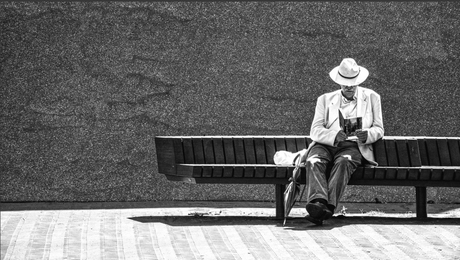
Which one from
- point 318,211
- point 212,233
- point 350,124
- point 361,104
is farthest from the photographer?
point 361,104

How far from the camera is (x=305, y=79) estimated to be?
1146cm

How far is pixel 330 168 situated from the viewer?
31.0 ft

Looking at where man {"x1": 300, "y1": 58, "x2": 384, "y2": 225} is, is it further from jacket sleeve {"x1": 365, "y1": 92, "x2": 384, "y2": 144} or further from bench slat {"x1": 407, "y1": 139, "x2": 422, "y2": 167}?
bench slat {"x1": 407, "y1": 139, "x2": 422, "y2": 167}

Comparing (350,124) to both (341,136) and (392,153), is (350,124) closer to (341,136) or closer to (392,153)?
(341,136)

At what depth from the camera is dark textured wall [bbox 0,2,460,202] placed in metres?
11.2

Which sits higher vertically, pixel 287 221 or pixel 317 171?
pixel 317 171

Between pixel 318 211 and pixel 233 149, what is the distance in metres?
1.46

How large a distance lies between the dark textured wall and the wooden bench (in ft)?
4.28

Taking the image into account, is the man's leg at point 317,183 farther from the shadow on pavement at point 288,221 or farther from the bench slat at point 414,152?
the bench slat at point 414,152

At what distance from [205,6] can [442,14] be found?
2487 mm

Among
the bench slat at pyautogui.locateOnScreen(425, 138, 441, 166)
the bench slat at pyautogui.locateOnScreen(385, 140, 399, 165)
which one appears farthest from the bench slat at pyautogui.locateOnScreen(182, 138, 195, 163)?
the bench slat at pyautogui.locateOnScreen(425, 138, 441, 166)

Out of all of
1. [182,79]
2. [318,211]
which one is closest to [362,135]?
[318,211]

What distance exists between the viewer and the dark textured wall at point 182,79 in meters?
11.2

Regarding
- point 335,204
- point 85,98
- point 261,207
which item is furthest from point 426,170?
point 85,98
